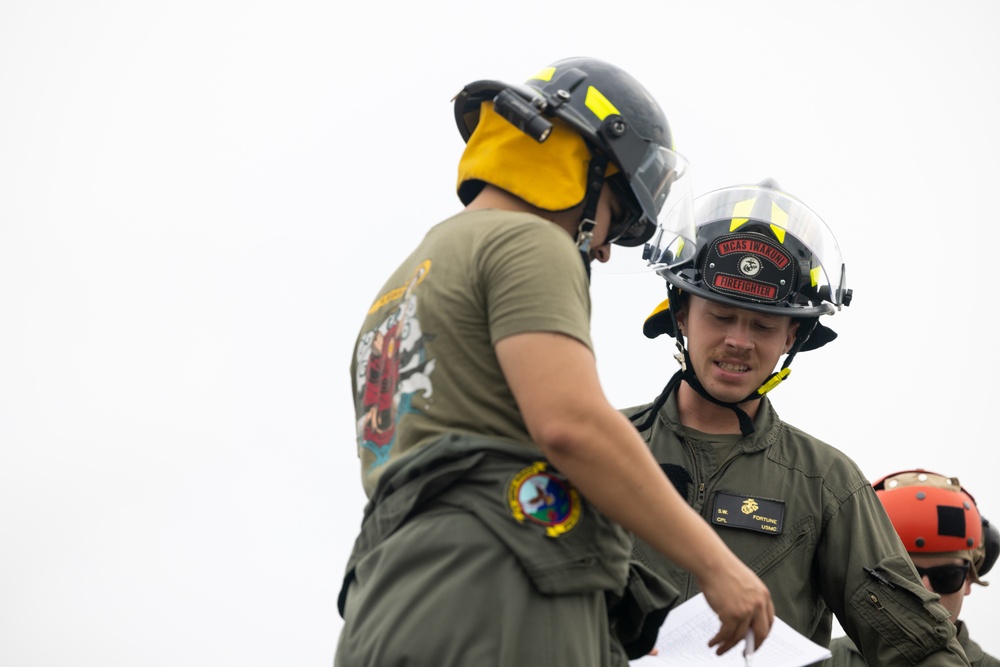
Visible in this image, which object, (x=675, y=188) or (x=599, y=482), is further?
(x=675, y=188)

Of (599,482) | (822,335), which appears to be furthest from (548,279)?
(822,335)

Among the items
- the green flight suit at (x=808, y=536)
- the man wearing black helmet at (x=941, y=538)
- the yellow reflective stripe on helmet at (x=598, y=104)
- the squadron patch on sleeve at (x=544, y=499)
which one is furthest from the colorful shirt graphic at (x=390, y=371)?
the man wearing black helmet at (x=941, y=538)

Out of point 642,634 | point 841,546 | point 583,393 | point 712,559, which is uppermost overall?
point 583,393

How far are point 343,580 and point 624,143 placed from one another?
1.53 meters

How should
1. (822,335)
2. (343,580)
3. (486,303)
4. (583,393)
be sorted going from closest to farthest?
(583,393) → (486,303) → (343,580) → (822,335)

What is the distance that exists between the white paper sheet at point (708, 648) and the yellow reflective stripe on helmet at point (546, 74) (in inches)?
66.7

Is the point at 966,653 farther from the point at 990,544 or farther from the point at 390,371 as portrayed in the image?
the point at 390,371

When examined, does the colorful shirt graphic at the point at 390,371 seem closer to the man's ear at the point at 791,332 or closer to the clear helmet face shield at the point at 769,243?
the clear helmet face shield at the point at 769,243

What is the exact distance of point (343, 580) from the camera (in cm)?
370

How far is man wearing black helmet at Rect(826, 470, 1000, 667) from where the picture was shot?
7.09 m

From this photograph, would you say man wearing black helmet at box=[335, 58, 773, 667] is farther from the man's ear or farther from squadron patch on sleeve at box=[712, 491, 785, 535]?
the man's ear

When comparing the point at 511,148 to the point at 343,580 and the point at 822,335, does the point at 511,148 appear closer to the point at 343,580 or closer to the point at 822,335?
the point at 343,580

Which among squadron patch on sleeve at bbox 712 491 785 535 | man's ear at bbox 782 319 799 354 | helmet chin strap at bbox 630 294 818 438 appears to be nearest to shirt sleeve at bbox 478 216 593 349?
squadron patch on sleeve at bbox 712 491 785 535

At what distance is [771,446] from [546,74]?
228 cm
